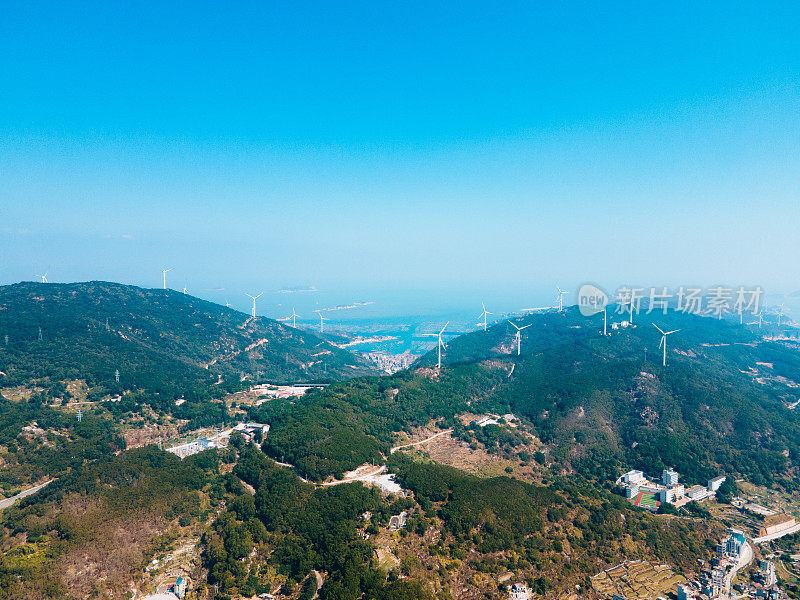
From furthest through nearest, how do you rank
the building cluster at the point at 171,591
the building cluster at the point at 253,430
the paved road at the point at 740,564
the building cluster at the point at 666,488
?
the building cluster at the point at 253,430, the building cluster at the point at 666,488, the paved road at the point at 740,564, the building cluster at the point at 171,591

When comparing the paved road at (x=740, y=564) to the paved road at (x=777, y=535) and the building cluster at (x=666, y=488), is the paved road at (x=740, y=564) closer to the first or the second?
the paved road at (x=777, y=535)

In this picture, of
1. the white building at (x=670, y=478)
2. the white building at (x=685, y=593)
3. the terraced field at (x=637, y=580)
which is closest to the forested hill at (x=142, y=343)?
the terraced field at (x=637, y=580)

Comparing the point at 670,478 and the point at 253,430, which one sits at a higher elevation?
the point at 253,430

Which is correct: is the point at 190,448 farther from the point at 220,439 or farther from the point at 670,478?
the point at 670,478

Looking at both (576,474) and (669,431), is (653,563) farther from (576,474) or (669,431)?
(669,431)

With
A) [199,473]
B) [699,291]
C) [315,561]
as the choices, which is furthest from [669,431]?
[699,291]

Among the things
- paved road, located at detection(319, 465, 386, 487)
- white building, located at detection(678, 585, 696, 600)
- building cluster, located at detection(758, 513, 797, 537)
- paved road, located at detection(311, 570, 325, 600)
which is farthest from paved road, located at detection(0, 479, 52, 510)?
building cluster, located at detection(758, 513, 797, 537)

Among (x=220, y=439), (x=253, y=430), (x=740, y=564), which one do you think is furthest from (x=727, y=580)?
(x=220, y=439)
